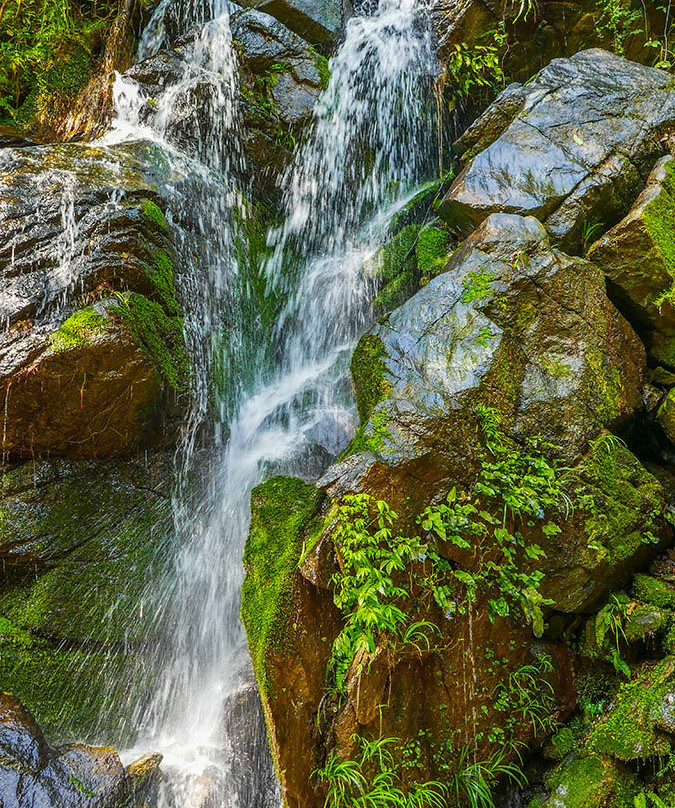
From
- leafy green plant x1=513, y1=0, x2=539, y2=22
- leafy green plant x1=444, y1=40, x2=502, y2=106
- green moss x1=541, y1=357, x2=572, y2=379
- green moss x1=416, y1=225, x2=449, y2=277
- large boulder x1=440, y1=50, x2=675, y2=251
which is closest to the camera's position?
green moss x1=541, y1=357, x2=572, y2=379

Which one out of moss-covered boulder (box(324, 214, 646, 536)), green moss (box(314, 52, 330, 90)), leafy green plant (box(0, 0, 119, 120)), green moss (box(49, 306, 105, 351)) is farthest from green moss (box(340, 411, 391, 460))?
leafy green plant (box(0, 0, 119, 120))

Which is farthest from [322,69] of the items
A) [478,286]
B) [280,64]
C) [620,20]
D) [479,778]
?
[479,778]

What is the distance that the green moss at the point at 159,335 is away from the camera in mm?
5297

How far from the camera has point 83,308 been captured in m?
5.07

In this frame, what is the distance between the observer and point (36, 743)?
11.8ft

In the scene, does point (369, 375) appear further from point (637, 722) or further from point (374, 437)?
point (637, 722)

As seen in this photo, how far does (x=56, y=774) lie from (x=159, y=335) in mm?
3802

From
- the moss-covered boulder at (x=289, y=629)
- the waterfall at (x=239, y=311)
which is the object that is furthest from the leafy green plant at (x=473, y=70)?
the moss-covered boulder at (x=289, y=629)

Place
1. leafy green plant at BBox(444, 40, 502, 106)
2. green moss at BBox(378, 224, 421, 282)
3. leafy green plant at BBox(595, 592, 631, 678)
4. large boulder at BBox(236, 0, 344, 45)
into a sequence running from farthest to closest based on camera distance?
1. large boulder at BBox(236, 0, 344, 45)
2. leafy green plant at BBox(444, 40, 502, 106)
3. green moss at BBox(378, 224, 421, 282)
4. leafy green plant at BBox(595, 592, 631, 678)

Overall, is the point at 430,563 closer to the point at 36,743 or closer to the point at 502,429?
the point at 502,429

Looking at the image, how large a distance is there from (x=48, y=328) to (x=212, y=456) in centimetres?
214

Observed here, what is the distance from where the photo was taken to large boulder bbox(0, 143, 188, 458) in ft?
15.7

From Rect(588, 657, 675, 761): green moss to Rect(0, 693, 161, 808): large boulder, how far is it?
9.99 feet

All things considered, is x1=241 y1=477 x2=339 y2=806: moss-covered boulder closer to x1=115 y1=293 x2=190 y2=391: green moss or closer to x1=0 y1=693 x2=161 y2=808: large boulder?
x1=0 y1=693 x2=161 y2=808: large boulder
